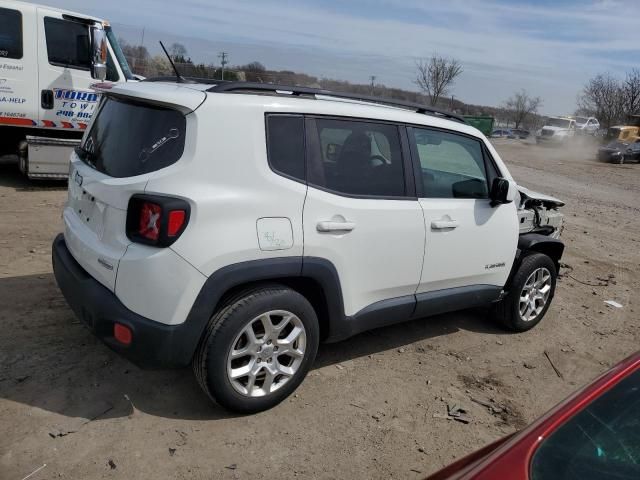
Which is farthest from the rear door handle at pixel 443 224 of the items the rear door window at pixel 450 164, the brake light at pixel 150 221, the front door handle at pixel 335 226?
the brake light at pixel 150 221

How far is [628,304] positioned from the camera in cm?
587

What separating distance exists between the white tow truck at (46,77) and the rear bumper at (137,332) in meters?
5.80

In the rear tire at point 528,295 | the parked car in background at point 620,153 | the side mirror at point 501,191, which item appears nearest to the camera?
the side mirror at point 501,191

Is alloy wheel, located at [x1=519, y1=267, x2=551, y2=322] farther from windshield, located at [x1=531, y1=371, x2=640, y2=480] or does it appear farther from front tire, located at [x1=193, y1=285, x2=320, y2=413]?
windshield, located at [x1=531, y1=371, x2=640, y2=480]

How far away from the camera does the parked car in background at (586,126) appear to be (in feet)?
132

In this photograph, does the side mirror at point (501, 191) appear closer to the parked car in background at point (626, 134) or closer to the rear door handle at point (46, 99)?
the rear door handle at point (46, 99)

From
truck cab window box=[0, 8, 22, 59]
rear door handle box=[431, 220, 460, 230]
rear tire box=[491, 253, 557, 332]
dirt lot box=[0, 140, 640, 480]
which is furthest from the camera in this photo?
truck cab window box=[0, 8, 22, 59]

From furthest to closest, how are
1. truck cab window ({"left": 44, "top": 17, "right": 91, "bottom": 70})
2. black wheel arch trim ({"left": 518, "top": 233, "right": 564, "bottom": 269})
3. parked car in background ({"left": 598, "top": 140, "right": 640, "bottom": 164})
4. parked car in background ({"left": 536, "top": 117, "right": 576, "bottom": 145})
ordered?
parked car in background ({"left": 536, "top": 117, "right": 576, "bottom": 145}) → parked car in background ({"left": 598, "top": 140, "right": 640, "bottom": 164}) → truck cab window ({"left": 44, "top": 17, "right": 91, "bottom": 70}) → black wheel arch trim ({"left": 518, "top": 233, "right": 564, "bottom": 269})

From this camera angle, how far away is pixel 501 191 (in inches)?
161

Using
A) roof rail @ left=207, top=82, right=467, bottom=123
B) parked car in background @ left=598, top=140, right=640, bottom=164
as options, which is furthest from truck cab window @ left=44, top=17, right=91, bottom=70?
parked car in background @ left=598, top=140, right=640, bottom=164

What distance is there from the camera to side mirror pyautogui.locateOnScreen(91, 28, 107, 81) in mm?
7893

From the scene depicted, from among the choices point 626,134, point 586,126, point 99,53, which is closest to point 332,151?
point 99,53

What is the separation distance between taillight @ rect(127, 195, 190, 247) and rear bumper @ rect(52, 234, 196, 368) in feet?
1.27

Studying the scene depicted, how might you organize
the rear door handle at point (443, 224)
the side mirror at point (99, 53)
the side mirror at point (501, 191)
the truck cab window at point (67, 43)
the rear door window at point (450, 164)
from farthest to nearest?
the truck cab window at point (67, 43) → the side mirror at point (99, 53) → the side mirror at point (501, 191) → the rear door window at point (450, 164) → the rear door handle at point (443, 224)
